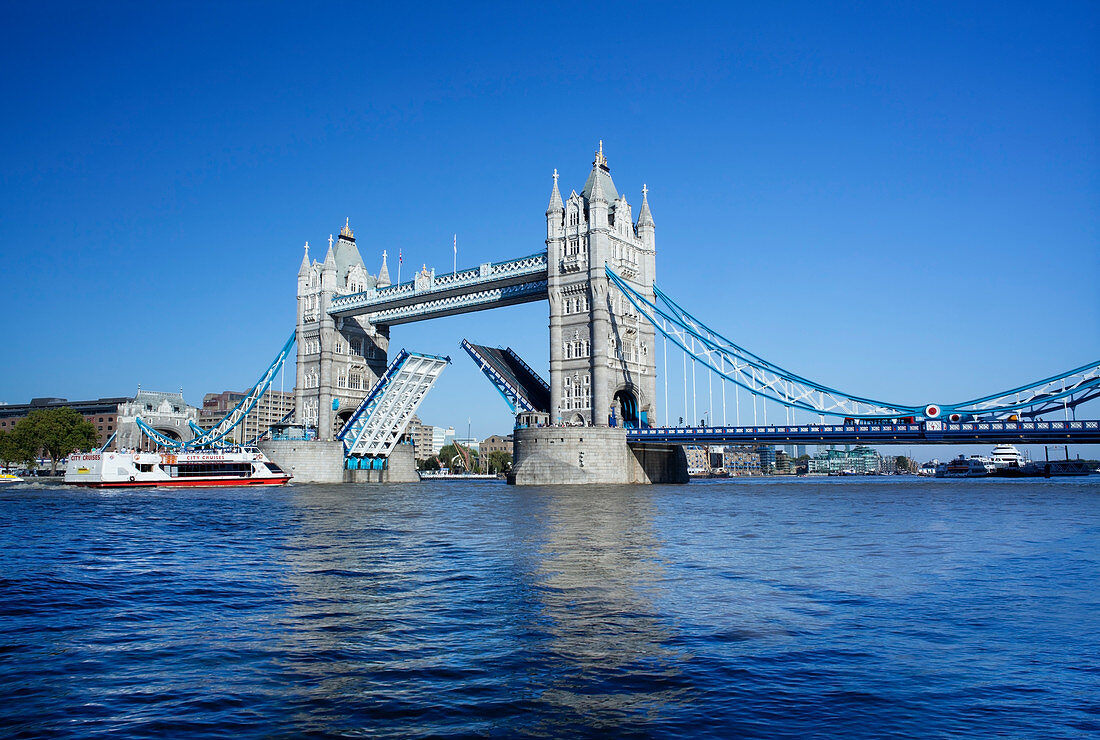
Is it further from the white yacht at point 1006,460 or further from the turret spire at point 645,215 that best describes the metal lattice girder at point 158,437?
the white yacht at point 1006,460

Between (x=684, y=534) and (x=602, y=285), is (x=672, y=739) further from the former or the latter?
(x=602, y=285)

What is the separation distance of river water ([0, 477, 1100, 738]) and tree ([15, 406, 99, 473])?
87026 millimetres

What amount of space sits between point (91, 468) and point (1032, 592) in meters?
69.9

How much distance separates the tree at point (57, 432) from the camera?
96.3 meters

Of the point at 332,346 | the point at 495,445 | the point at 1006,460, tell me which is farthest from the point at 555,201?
the point at 495,445

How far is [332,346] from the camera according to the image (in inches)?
3364

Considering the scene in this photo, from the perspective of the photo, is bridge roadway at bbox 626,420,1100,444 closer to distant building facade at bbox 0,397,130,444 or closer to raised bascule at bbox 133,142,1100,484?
raised bascule at bbox 133,142,1100,484

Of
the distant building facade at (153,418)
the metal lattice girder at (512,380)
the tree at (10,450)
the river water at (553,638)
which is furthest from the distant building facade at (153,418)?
the river water at (553,638)

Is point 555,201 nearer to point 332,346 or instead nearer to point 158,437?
point 332,346

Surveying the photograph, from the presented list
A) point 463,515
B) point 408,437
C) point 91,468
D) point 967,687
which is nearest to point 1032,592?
point 967,687

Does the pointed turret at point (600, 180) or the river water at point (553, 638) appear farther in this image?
the pointed turret at point (600, 180)

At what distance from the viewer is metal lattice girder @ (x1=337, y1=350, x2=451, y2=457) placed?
223ft

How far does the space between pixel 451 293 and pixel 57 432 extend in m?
55.5

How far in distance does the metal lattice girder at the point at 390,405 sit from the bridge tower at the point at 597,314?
36.1ft
